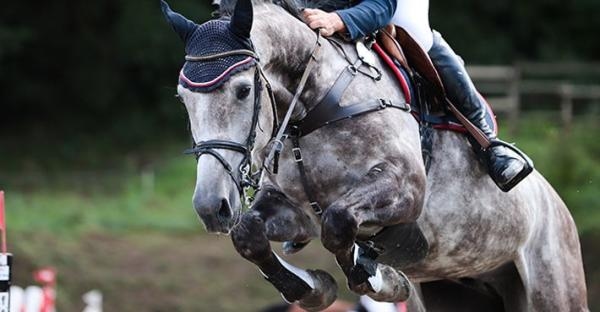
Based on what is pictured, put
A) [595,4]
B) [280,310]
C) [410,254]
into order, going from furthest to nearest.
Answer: [595,4]
[280,310]
[410,254]

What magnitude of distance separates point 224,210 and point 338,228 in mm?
688

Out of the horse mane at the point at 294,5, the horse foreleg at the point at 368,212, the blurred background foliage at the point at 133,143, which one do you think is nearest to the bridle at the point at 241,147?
the horse mane at the point at 294,5

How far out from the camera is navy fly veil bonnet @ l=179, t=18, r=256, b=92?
521 cm

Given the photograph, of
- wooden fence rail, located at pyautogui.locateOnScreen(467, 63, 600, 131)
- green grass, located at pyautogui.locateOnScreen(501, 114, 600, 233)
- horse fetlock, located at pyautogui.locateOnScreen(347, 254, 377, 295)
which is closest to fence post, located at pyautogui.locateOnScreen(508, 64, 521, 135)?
wooden fence rail, located at pyautogui.locateOnScreen(467, 63, 600, 131)

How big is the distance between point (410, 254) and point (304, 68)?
3.74 feet

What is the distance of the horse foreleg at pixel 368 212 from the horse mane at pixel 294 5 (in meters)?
0.84

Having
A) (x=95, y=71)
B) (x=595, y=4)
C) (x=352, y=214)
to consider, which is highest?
(x=352, y=214)

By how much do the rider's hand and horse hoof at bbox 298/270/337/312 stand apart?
1.23m

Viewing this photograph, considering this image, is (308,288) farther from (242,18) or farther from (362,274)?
(242,18)

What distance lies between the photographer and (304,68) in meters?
5.82

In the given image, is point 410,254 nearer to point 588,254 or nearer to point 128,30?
point 588,254

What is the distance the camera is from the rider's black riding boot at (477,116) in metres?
6.45

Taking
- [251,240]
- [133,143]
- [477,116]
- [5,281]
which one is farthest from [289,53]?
[133,143]

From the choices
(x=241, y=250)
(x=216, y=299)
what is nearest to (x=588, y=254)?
(x=216, y=299)
